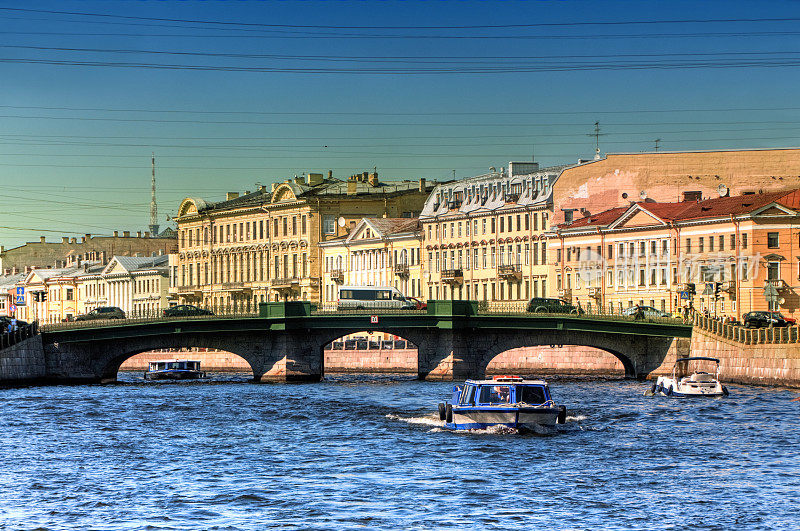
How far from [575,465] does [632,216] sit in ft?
196

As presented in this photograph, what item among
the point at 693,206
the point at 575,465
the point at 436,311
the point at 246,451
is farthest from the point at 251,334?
the point at 575,465

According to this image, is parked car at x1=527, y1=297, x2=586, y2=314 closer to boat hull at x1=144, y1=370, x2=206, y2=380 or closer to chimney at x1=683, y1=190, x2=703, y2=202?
chimney at x1=683, y1=190, x2=703, y2=202

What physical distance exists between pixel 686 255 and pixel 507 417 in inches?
1863

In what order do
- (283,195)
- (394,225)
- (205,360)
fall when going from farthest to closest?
(283,195)
(394,225)
(205,360)

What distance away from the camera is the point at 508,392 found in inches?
2265

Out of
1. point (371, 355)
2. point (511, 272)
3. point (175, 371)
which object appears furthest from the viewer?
point (511, 272)

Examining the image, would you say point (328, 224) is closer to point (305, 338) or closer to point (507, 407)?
point (305, 338)

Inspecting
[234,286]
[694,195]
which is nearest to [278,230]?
[234,286]

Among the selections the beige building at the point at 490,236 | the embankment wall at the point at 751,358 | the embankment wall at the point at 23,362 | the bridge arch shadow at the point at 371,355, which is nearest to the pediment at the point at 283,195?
the beige building at the point at 490,236

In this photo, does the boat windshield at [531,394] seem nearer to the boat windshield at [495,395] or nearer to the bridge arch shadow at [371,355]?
the boat windshield at [495,395]

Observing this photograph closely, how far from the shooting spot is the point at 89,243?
655ft

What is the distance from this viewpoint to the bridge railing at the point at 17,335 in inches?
3440

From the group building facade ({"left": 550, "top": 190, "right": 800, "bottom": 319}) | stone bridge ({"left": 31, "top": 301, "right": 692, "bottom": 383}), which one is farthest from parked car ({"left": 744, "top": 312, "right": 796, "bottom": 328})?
stone bridge ({"left": 31, "top": 301, "right": 692, "bottom": 383})

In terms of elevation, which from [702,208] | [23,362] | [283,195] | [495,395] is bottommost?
[495,395]
